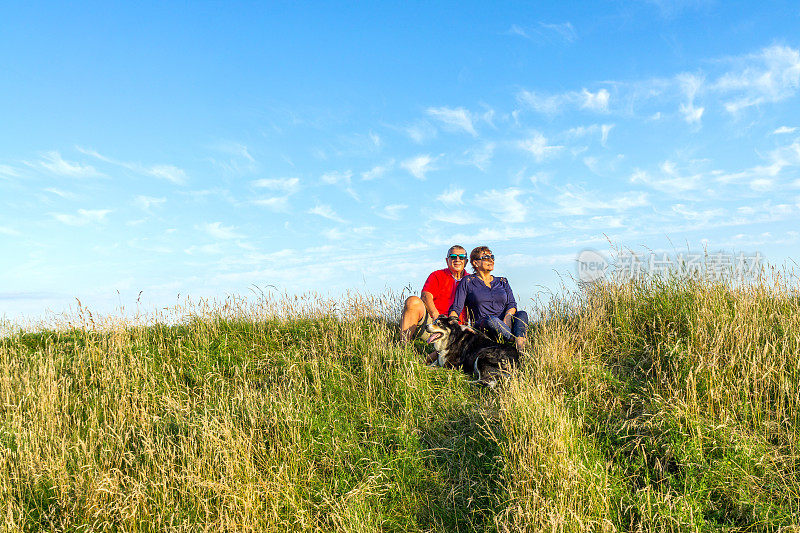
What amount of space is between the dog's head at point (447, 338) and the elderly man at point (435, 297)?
0.86 m

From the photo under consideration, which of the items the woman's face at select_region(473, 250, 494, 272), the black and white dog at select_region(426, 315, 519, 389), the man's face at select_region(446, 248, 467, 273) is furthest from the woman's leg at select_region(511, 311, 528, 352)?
the man's face at select_region(446, 248, 467, 273)

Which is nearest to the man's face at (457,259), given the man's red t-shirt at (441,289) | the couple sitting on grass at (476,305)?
the couple sitting on grass at (476,305)

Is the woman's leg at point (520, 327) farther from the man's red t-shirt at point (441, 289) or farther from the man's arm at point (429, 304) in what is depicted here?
the man's arm at point (429, 304)

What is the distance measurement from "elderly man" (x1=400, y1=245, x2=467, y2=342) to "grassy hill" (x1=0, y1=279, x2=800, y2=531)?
0.87 m

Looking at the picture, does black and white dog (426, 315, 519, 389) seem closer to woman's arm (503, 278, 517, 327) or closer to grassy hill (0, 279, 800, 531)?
grassy hill (0, 279, 800, 531)

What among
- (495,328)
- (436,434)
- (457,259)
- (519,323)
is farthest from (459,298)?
(436,434)

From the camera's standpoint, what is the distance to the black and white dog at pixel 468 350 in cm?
683

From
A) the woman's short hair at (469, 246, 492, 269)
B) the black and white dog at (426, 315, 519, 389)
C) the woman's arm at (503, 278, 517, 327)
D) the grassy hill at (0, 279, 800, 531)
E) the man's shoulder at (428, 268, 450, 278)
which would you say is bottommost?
the grassy hill at (0, 279, 800, 531)

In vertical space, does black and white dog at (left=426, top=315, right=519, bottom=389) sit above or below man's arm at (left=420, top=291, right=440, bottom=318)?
below

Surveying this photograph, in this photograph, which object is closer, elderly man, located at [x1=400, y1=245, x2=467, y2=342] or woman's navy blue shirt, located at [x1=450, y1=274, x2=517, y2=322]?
woman's navy blue shirt, located at [x1=450, y1=274, x2=517, y2=322]

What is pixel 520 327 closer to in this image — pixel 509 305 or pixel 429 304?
pixel 509 305

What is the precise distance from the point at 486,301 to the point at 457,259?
3.02 feet

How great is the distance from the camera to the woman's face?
809cm

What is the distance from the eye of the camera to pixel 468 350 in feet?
23.5
